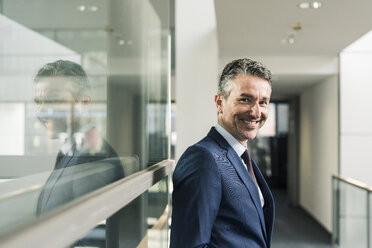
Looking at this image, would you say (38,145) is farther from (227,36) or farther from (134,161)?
(227,36)

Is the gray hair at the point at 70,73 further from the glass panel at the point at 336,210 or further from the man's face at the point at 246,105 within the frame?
the glass panel at the point at 336,210

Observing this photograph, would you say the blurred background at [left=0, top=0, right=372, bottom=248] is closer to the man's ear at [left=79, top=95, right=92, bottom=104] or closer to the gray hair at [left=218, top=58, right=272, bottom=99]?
the man's ear at [left=79, top=95, right=92, bottom=104]

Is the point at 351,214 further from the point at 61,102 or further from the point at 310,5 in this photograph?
the point at 61,102

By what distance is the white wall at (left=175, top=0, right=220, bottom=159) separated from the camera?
20.9ft

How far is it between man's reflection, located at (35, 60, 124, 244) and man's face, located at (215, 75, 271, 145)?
649 mm

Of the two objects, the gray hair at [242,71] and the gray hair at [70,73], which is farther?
Answer: the gray hair at [242,71]

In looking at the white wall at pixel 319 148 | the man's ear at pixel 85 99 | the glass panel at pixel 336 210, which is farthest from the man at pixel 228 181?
the white wall at pixel 319 148

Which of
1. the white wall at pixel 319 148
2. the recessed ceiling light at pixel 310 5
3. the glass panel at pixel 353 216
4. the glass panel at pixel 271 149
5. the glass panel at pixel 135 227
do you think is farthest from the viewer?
the glass panel at pixel 271 149

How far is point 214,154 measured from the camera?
151cm

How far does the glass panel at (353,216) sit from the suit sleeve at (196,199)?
4.23 meters

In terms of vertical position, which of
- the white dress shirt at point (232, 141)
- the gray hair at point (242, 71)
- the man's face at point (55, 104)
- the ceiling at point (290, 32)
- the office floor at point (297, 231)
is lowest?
the office floor at point (297, 231)

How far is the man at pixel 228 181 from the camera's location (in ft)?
4.66

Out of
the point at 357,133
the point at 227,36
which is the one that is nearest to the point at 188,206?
the point at 227,36

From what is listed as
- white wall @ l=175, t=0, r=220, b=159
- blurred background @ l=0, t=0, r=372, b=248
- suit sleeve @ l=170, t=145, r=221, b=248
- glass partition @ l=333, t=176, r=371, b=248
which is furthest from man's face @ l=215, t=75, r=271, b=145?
white wall @ l=175, t=0, r=220, b=159
